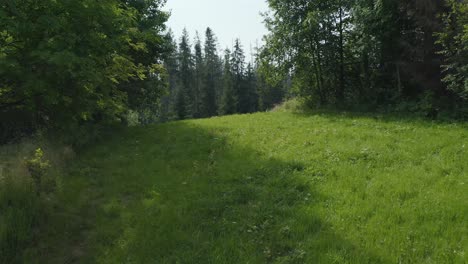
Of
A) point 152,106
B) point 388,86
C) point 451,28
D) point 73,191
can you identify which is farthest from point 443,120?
point 152,106

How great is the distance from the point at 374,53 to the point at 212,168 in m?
13.6

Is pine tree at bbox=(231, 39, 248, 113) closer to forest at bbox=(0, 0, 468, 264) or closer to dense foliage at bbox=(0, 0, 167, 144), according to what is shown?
forest at bbox=(0, 0, 468, 264)

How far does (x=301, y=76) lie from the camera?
22.9m

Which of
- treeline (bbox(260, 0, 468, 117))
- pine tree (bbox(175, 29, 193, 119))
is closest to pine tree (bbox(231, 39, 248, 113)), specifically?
pine tree (bbox(175, 29, 193, 119))

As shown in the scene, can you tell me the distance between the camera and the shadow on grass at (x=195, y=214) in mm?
5402

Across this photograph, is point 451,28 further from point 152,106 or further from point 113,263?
point 152,106

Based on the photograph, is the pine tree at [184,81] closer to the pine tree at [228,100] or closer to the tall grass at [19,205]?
the pine tree at [228,100]

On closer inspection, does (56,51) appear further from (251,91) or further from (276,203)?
(251,91)

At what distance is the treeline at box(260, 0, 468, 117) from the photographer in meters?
14.0

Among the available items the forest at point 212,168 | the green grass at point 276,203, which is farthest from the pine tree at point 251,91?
the green grass at point 276,203

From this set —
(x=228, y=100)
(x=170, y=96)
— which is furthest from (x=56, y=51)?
(x=170, y=96)

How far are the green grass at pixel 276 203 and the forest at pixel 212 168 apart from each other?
4 cm

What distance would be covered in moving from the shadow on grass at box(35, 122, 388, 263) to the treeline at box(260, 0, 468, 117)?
929 centimetres

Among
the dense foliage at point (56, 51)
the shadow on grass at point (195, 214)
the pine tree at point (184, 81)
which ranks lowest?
the shadow on grass at point (195, 214)
